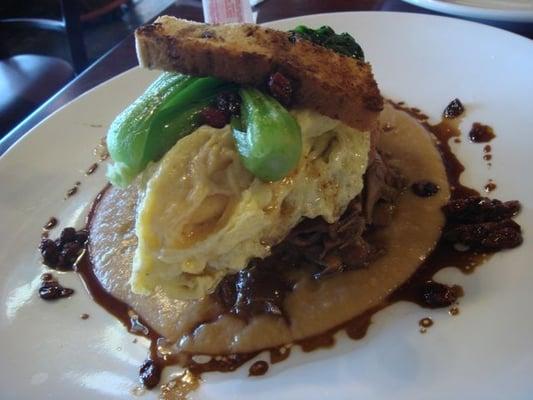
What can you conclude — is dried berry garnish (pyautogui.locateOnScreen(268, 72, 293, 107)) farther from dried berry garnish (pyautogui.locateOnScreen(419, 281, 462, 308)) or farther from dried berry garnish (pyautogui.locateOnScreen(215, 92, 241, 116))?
dried berry garnish (pyautogui.locateOnScreen(419, 281, 462, 308))

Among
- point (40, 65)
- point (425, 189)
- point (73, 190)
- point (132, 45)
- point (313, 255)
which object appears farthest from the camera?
point (40, 65)

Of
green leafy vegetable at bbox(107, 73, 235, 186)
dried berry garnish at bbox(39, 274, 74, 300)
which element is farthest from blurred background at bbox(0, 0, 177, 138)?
green leafy vegetable at bbox(107, 73, 235, 186)

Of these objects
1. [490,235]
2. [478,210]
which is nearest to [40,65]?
[478,210]

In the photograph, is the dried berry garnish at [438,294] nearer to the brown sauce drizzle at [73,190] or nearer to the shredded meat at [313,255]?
the shredded meat at [313,255]

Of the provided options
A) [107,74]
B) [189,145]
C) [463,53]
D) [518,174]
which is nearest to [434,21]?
[463,53]

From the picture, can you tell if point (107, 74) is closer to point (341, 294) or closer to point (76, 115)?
point (76, 115)

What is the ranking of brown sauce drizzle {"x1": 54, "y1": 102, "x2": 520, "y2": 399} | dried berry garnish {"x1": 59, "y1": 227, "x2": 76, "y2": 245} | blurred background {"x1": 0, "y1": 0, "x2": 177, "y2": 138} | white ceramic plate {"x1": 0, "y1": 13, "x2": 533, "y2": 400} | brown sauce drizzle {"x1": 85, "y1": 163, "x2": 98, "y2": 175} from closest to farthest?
white ceramic plate {"x1": 0, "y1": 13, "x2": 533, "y2": 400} → brown sauce drizzle {"x1": 54, "y1": 102, "x2": 520, "y2": 399} → dried berry garnish {"x1": 59, "y1": 227, "x2": 76, "y2": 245} → brown sauce drizzle {"x1": 85, "y1": 163, "x2": 98, "y2": 175} → blurred background {"x1": 0, "y1": 0, "x2": 177, "y2": 138}

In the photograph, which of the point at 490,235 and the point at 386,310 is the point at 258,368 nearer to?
the point at 386,310
